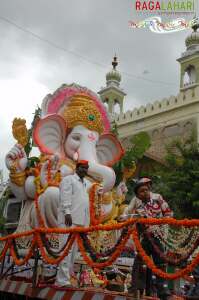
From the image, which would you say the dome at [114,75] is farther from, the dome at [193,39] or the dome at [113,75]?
the dome at [193,39]

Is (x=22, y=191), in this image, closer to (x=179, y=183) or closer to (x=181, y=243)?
(x=181, y=243)

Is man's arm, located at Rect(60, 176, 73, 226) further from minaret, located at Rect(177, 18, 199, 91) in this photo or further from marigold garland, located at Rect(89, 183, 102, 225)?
minaret, located at Rect(177, 18, 199, 91)

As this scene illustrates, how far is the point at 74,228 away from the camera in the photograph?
441 centimetres

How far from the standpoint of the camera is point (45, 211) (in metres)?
6.38

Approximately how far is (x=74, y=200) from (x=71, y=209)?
0.34 feet

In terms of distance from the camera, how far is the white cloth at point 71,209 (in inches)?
182

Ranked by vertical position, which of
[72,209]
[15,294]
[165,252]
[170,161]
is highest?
[170,161]

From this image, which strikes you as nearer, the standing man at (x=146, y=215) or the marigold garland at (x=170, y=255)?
the marigold garland at (x=170, y=255)

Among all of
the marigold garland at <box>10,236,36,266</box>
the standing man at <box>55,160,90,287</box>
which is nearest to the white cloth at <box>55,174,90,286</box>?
the standing man at <box>55,160,90,287</box>

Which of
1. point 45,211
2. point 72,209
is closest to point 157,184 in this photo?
point 45,211

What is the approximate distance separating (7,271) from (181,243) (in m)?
2.96

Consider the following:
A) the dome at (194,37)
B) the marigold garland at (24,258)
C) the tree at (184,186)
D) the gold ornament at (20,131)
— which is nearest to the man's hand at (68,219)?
the marigold garland at (24,258)

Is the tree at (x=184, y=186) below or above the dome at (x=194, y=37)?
below

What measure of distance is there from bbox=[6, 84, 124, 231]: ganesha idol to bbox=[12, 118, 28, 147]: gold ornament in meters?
0.12
